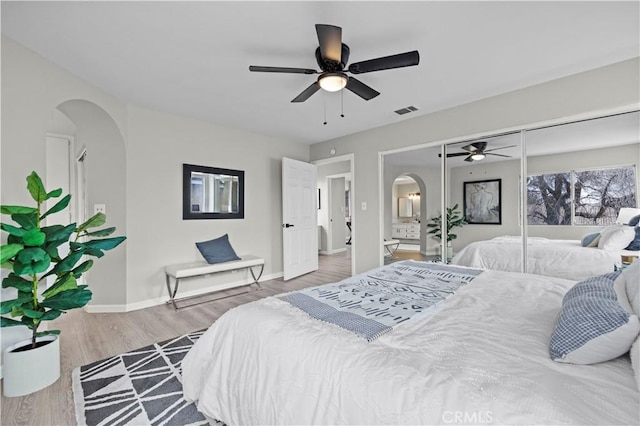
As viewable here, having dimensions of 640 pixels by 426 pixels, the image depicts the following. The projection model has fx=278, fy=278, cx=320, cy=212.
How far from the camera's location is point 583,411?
28.4 inches

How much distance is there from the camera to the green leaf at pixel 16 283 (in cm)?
181

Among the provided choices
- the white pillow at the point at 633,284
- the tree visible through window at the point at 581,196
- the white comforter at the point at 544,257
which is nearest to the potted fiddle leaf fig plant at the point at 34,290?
the white pillow at the point at 633,284

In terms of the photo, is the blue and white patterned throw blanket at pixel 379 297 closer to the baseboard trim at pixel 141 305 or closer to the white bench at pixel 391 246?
the white bench at pixel 391 246

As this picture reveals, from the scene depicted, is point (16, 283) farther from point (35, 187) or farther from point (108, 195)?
point (108, 195)

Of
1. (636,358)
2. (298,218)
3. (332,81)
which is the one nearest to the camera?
(636,358)

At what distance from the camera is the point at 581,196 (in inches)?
112

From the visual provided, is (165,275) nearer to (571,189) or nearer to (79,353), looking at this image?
(79,353)

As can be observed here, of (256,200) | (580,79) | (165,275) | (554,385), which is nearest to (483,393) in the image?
(554,385)

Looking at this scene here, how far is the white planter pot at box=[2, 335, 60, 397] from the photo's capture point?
1816 millimetres

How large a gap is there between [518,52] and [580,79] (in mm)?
918

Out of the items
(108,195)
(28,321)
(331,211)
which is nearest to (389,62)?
(28,321)

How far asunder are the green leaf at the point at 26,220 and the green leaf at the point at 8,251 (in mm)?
224

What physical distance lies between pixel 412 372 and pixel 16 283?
248 centimetres

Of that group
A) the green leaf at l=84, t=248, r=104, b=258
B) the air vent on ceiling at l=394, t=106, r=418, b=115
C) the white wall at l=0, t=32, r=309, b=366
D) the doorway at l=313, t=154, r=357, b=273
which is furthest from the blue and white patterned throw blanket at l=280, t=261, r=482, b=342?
the doorway at l=313, t=154, r=357, b=273
